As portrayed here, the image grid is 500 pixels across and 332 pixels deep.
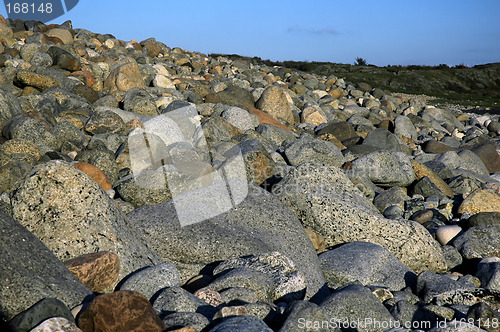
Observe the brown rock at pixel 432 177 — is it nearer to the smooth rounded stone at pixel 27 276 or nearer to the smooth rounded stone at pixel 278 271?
the smooth rounded stone at pixel 278 271

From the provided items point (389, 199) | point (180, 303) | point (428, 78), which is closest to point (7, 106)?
point (180, 303)

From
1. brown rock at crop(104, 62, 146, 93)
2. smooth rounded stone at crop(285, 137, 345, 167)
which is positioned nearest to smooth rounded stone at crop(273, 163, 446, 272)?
smooth rounded stone at crop(285, 137, 345, 167)

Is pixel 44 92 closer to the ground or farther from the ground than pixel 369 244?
farther from the ground

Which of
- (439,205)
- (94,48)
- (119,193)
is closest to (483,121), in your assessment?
(439,205)

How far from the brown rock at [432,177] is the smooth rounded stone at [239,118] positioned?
397 centimetres

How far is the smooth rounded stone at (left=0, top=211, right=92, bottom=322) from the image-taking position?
347 centimetres

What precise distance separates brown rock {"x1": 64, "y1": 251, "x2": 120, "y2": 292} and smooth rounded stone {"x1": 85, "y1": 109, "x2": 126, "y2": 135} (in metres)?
5.66

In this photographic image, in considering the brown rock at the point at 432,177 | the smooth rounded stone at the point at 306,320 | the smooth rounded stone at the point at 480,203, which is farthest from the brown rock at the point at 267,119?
the smooth rounded stone at the point at 306,320

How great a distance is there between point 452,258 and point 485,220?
125 centimetres

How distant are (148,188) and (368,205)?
3294 millimetres

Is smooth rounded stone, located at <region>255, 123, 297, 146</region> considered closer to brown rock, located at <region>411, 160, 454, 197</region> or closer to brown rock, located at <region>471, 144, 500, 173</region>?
brown rock, located at <region>411, 160, 454, 197</region>

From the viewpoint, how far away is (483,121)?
75.3ft

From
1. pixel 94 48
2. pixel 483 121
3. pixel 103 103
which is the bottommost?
pixel 483 121

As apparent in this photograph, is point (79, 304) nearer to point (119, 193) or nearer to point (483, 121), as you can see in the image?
point (119, 193)
